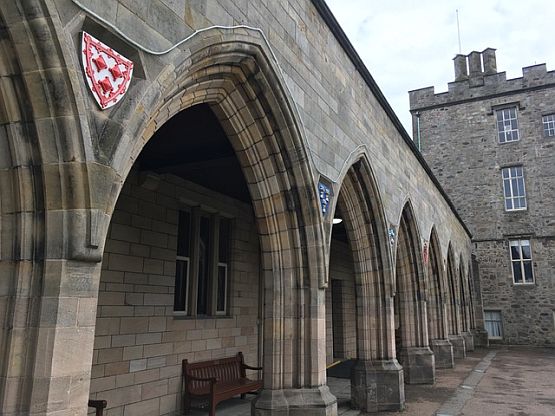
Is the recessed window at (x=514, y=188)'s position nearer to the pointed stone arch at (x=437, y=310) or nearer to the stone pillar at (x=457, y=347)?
the stone pillar at (x=457, y=347)

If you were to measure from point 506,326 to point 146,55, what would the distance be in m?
21.1

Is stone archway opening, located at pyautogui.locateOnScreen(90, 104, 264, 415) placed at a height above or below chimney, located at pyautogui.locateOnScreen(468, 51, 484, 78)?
below

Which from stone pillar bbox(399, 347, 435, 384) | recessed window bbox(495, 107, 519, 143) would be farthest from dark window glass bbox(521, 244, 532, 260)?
stone pillar bbox(399, 347, 435, 384)

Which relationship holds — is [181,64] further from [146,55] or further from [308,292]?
[308,292]

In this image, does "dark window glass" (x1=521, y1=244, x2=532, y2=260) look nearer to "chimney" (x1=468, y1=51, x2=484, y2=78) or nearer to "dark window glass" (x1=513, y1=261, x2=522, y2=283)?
"dark window glass" (x1=513, y1=261, x2=522, y2=283)

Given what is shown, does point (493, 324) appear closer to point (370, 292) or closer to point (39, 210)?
point (370, 292)

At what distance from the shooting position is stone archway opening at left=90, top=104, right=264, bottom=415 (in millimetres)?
5527

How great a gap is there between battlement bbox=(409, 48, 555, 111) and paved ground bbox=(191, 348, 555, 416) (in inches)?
523

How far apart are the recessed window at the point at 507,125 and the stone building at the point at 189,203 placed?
42.5ft

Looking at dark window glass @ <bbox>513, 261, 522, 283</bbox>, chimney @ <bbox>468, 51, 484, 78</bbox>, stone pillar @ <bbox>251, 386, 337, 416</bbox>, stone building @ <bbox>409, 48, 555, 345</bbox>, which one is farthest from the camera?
chimney @ <bbox>468, 51, 484, 78</bbox>

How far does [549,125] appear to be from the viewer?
21.1 m

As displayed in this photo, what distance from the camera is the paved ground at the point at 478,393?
23.4 ft

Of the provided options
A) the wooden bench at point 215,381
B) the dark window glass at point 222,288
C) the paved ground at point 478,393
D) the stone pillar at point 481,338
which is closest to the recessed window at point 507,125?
the stone pillar at point 481,338

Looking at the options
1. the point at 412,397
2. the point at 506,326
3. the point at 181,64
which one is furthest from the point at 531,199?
the point at 181,64
